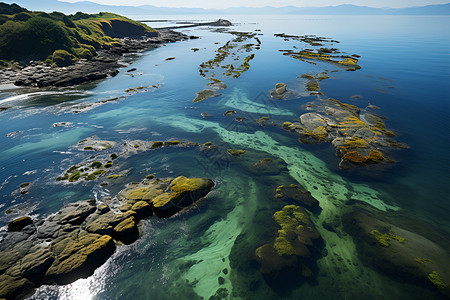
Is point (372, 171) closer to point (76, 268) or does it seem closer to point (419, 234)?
point (419, 234)

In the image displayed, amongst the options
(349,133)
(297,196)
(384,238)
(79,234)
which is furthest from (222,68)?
(384,238)

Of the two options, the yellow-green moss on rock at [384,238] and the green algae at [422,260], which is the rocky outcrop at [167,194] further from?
the green algae at [422,260]

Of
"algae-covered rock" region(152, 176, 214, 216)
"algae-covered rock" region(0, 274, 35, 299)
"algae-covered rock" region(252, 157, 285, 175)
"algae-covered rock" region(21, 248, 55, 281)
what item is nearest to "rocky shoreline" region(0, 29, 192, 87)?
"algae-covered rock" region(152, 176, 214, 216)

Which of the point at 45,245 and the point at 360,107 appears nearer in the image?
the point at 45,245

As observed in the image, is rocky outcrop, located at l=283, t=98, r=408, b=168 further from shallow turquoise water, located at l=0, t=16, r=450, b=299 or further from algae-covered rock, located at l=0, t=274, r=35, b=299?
algae-covered rock, located at l=0, t=274, r=35, b=299

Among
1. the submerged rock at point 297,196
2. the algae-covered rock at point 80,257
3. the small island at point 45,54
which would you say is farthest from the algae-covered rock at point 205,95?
the small island at point 45,54

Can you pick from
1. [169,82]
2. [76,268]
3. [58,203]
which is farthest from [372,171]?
[169,82]

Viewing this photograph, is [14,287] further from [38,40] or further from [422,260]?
[38,40]
